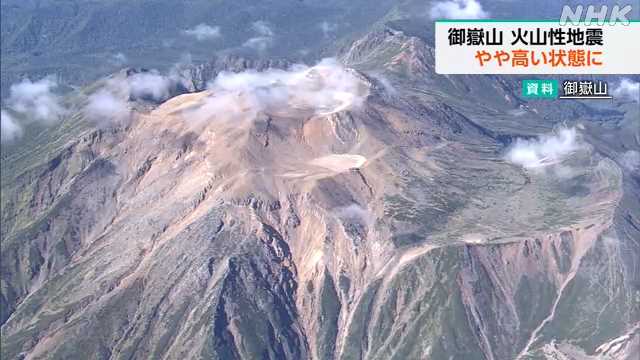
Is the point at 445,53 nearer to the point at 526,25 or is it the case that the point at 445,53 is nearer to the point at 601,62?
the point at 526,25

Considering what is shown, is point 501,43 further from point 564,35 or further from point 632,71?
point 632,71

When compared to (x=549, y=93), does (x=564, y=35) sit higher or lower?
higher

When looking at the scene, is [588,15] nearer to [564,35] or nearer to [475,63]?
[564,35]

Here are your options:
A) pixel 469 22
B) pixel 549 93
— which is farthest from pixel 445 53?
pixel 549 93

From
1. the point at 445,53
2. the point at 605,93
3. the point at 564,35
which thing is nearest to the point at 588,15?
the point at 564,35

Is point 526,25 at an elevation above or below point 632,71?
above

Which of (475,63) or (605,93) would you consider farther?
(475,63)

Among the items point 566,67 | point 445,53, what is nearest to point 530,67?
point 566,67

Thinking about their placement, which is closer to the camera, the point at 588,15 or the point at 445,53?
the point at 588,15
